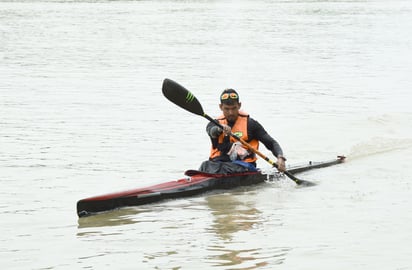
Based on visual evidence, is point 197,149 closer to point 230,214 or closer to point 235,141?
point 235,141

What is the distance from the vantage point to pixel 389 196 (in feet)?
32.8

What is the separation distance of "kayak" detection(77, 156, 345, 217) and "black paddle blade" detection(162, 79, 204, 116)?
3.45 ft

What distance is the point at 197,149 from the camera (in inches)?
563

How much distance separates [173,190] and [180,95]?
1.73 metres

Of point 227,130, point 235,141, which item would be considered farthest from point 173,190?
point 235,141

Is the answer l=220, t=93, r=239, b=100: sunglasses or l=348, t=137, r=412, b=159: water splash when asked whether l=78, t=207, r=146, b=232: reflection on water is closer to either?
l=220, t=93, r=239, b=100: sunglasses

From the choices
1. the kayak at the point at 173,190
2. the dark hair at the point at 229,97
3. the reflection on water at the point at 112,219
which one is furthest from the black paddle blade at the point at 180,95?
the reflection on water at the point at 112,219

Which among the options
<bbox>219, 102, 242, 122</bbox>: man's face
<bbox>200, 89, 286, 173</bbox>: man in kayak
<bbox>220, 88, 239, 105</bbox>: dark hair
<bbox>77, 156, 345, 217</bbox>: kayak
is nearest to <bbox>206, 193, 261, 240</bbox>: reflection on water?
<bbox>77, 156, 345, 217</bbox>: kayak

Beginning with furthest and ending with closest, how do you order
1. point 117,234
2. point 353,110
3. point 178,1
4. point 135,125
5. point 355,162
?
point 178,1
point 353,110
point 135,125
point 355,162
point 117,234

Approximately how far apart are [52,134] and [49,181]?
13.8 ft

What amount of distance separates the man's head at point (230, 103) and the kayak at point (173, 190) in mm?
717

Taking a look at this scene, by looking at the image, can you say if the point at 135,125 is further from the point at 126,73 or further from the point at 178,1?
the point at 178,1

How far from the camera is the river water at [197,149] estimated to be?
301 inches

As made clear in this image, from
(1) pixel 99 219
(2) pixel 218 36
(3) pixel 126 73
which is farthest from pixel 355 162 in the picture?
(2) pixel 218 36
